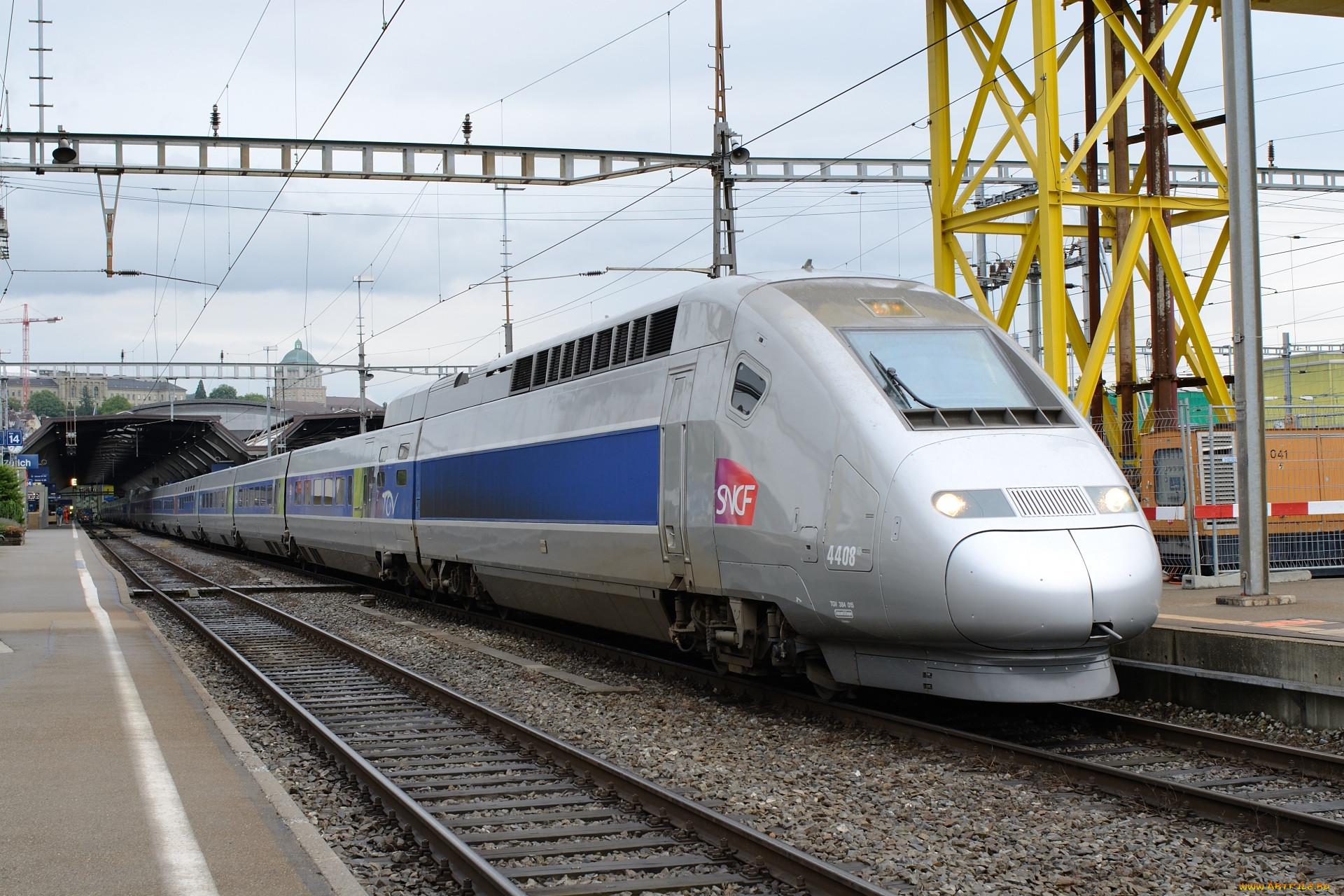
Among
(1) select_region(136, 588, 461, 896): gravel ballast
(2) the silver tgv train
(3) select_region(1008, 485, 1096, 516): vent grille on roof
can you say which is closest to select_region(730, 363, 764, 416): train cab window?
(2) the silver tgv train

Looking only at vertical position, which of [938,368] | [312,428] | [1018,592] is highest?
[312,428]

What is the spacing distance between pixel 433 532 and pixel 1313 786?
12.8 m

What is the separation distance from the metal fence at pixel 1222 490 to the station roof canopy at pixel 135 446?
46440mm

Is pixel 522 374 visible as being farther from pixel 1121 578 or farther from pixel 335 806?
pixel 1121 578

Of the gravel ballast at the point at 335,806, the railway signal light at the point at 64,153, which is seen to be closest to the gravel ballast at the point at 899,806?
the gravel ballast at the point at 335,806

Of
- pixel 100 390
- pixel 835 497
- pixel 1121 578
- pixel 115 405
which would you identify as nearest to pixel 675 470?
pixel 835 497

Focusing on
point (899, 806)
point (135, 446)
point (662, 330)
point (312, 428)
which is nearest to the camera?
point (899, 806)

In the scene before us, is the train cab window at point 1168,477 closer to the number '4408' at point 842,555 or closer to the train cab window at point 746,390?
the train cab window at point 746,390

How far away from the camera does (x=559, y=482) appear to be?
507 inches

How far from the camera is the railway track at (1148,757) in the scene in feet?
20.9

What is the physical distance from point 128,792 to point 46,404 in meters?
161

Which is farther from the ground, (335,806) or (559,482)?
(559,482)

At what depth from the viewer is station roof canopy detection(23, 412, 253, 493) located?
56.7 metres

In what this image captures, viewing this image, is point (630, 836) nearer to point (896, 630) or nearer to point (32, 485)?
point (896, 630)
